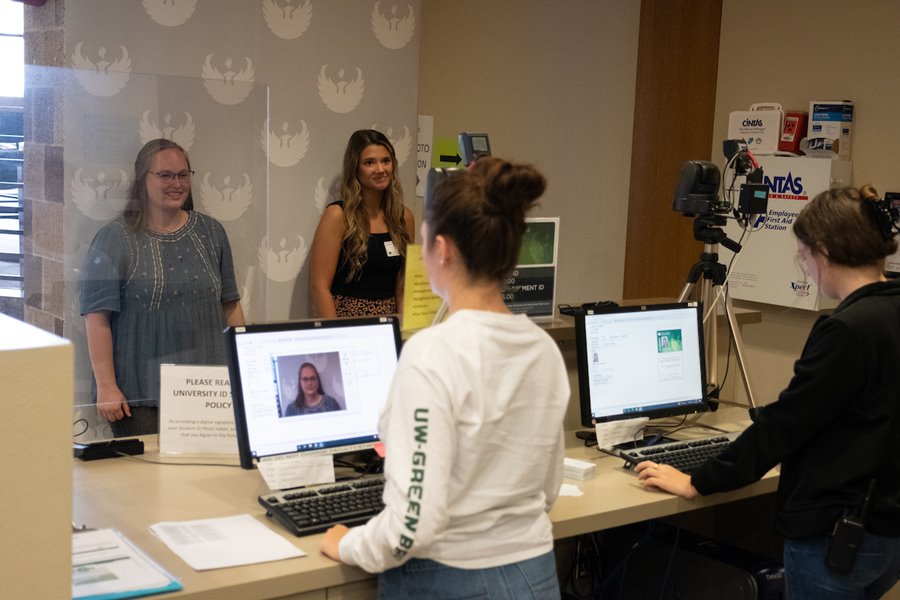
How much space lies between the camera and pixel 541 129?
5500 millimetres

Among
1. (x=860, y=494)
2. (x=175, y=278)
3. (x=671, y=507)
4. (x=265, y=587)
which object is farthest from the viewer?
(x=175, y=278)

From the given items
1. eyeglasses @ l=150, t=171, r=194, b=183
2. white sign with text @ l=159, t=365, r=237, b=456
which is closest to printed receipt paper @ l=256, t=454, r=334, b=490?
white sign with text @ l=159, t=365, r=237, b=456

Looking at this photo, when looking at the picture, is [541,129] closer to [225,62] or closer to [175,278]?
[225,62]

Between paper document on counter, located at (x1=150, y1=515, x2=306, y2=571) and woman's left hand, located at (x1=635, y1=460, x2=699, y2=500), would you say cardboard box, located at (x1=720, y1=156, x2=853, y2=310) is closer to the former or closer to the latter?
woman's left hand, located at (x1=635, y1=460, x2=699, y2=500)

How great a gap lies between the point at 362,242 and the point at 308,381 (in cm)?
156

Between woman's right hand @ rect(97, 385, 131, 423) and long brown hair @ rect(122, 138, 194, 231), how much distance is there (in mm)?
475

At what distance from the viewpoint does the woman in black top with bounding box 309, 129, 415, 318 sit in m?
3.63

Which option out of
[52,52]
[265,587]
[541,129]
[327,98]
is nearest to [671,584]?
[265,587]

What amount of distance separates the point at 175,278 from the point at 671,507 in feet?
5.26

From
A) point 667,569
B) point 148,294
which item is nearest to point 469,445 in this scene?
point 667,569

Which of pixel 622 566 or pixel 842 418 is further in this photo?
pixel 622 566

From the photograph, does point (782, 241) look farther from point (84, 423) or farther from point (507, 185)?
point (507, 185)

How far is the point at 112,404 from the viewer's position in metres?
2.88

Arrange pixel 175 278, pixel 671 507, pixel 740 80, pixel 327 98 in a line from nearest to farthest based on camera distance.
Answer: pixel 671 507, pixel 175 278, pixel 327 98, pixel 740 80
